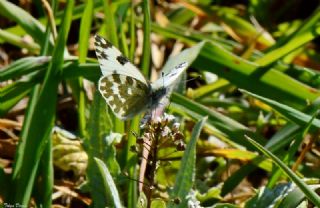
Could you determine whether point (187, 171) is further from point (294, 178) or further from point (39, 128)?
point (39, 128)

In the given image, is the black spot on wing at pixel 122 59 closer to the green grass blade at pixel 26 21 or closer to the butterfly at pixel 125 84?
the butterfly at pixel 125 84

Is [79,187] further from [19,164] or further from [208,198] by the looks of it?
[208,198]

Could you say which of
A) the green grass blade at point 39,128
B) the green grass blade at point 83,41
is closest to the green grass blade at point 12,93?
the green grass blade at point 39,128

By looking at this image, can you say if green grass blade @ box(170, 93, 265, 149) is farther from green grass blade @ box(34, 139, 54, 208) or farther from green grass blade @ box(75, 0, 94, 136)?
green grass blade @ box(34, 139, 54, 208)

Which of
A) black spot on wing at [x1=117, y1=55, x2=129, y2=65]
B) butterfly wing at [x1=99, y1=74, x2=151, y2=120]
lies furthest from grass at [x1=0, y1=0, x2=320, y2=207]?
black spot on wing at [x1=117, y1=55, x2=129, y2=65]

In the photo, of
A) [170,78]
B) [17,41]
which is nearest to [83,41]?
[17,41]

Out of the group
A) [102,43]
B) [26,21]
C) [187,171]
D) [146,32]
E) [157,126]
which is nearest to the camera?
[157,126]
